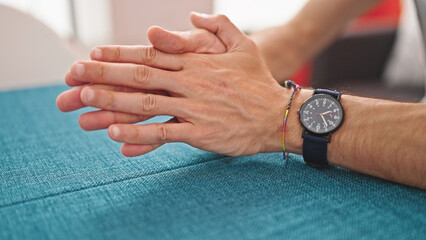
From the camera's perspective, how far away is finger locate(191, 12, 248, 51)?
0.87 m

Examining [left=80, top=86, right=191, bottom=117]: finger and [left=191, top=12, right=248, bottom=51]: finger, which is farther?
[left=191, top=12, right=248, bottom=51]: finger

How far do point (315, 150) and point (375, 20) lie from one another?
3.36m

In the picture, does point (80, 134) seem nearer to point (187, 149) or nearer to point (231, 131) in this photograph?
point (187, 149)

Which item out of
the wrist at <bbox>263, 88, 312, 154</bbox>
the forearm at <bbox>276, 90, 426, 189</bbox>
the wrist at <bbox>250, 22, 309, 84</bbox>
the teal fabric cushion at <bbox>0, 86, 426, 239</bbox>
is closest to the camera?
the teal fabric cushion at <bbox>0, 86, 426, 239</bbox>

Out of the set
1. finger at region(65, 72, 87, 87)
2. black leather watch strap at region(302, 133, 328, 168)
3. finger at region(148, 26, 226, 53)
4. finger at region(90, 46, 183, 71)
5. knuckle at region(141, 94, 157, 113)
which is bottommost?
black leather watch strap at region(302, 133, 328, 168)

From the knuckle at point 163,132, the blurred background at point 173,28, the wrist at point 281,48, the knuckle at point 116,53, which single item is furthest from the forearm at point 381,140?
the wrist at point 281,48

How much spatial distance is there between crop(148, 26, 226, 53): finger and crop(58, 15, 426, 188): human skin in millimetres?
17

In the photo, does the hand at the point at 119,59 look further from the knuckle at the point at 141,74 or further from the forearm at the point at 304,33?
the forearm at the point at 304,33

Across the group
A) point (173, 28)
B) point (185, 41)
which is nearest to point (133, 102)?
point (185, 41)

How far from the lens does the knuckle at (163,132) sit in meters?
0.72

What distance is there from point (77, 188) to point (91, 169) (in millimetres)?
87

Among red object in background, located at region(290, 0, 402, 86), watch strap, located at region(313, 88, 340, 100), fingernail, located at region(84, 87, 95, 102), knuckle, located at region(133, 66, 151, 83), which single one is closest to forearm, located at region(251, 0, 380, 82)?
watch strap, located at region(313, 88, 340, 100)

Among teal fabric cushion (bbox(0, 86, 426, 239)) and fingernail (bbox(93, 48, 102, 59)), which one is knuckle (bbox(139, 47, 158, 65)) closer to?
fingernail (bbox(93, 48, 102, 59))

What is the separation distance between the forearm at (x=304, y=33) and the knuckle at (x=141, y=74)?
54cm
